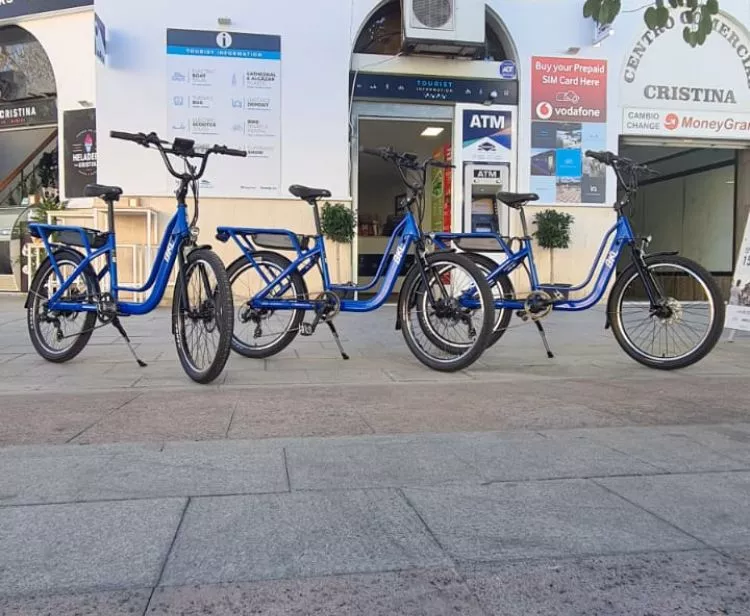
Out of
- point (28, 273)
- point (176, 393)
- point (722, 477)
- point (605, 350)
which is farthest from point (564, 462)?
point (28, 273)

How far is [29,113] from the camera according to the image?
1209 cm

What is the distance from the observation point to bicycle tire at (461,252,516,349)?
548 cm

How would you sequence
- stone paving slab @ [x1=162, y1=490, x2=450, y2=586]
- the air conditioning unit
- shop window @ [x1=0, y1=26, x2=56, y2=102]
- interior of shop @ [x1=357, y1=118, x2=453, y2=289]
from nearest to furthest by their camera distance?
stone paving slab @ [x1=162, y1=490, x2=450, y2=586] < the air conditioning unit < shop window @ [x1=0, y1=26, x2=56, y2=102] < interior of shop @ [x1=357, y1=118, x2=453, y2=289]

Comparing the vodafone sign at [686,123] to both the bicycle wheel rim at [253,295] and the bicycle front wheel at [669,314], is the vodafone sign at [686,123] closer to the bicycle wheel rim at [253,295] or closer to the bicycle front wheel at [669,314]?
the bicycle front wheel at [669,314]

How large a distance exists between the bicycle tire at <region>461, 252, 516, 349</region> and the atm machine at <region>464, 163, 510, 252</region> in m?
4.99

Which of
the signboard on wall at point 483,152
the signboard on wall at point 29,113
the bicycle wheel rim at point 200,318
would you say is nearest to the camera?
the bicycle wheel rim at point 200,318

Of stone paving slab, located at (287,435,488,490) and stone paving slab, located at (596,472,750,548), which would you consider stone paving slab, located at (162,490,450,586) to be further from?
stone paving slab, located at (596,472,750,548)

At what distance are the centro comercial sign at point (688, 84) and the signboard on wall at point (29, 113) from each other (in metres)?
9.87

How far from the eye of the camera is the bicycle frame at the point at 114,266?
4.75 metres

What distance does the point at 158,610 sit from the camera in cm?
174

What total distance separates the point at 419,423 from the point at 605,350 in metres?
3.39

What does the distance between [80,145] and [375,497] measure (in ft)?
32.8

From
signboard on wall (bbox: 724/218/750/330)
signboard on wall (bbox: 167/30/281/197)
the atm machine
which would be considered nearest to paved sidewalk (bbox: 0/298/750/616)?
signboard on wall (bbox: 724/218/750/330)

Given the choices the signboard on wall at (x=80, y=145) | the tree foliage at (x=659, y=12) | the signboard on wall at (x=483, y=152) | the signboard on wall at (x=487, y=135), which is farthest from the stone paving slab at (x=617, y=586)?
the signboard on wall at (x=80, y=145)
